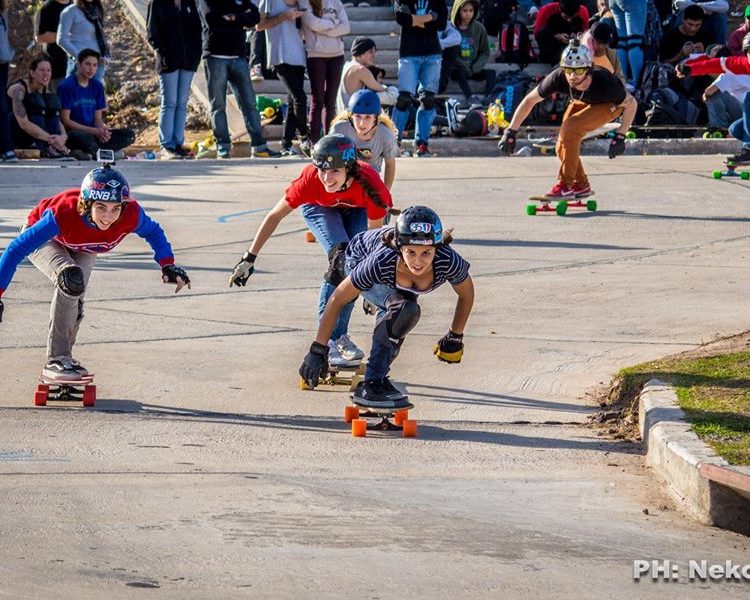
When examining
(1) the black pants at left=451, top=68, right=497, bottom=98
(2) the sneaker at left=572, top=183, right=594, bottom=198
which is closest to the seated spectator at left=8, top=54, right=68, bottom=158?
(1) the black pants at left=451, top=68, right=497, bottom=98

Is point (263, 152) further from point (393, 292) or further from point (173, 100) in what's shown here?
point (393, 292)

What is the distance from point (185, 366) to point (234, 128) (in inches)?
440

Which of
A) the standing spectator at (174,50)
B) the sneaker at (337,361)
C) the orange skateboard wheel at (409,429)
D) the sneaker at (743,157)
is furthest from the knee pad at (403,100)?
the orange skateboard wheel at (409,429)

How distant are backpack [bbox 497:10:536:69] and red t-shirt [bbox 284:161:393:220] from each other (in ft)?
40.0

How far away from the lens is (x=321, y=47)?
17141 millimetres

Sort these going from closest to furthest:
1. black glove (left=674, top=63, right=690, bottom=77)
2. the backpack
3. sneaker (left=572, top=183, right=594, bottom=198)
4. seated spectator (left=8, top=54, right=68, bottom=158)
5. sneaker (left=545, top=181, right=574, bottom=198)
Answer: sneaker (left=545, top=181, right=574, bottom=198) < sneaker (left=572, top=183, right=594, bottom=198) < black glove (left=674, top=63, right=690, bottom=77) < seated spectator (left=8, top=54, right=68, bottom=158) < the backpack

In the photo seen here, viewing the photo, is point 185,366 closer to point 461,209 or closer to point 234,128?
point 461,209

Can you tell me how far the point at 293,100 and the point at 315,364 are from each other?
9952 millimetres

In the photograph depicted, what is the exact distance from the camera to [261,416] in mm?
8102

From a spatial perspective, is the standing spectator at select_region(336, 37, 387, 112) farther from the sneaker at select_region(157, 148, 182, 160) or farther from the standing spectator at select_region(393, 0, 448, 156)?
the sneaker at select_region(157, 148, 182, 160)

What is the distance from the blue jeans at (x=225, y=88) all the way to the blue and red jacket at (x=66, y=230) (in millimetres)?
8994

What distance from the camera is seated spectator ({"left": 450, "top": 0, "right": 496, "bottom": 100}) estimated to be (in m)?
19.9

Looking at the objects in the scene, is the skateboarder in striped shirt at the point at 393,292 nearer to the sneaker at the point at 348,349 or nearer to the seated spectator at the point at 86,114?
the sneaker at the point at 348,349

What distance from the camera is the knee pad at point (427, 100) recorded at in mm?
17672
